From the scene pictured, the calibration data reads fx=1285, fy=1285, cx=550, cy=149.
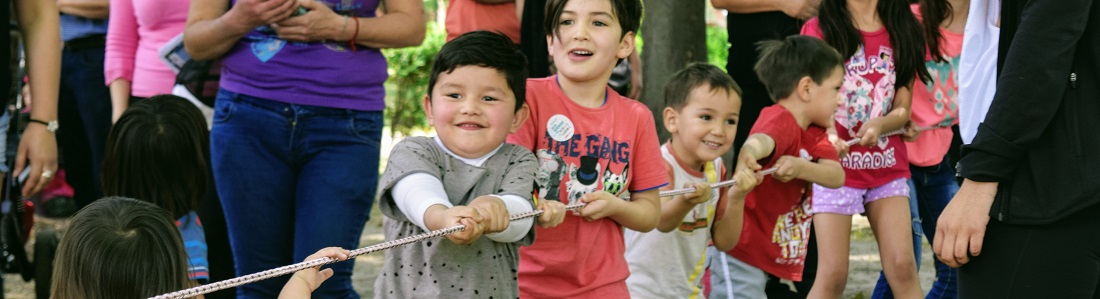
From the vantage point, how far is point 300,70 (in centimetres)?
411

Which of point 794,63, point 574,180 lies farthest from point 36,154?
point 794,63

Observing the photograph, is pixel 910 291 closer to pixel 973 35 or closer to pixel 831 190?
pixel 831 190

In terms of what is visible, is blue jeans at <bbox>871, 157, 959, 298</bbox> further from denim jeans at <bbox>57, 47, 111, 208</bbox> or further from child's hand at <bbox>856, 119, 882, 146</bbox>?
denim jeans at <bbox>57, 47, 111, 208</bbox>

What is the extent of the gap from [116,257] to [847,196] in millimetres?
3074

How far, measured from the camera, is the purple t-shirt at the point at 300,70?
161 inches

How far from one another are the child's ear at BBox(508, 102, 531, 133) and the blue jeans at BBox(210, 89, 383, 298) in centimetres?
84

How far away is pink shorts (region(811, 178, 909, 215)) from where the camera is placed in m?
4.89

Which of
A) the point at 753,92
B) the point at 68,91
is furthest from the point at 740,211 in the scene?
the point at 68,91

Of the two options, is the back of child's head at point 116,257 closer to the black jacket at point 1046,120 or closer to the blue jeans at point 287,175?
the blue jeans at point 287,175

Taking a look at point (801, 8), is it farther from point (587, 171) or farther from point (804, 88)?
point (587, 171)

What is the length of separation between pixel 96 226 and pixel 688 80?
96.4 inches

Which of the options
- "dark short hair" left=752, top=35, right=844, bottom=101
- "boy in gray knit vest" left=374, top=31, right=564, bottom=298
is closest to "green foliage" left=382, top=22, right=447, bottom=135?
"dark short hair" left=752, top=35, right=844, bottom=101

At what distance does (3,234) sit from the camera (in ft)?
15.4

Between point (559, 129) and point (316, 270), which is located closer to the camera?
point (316, 270)
